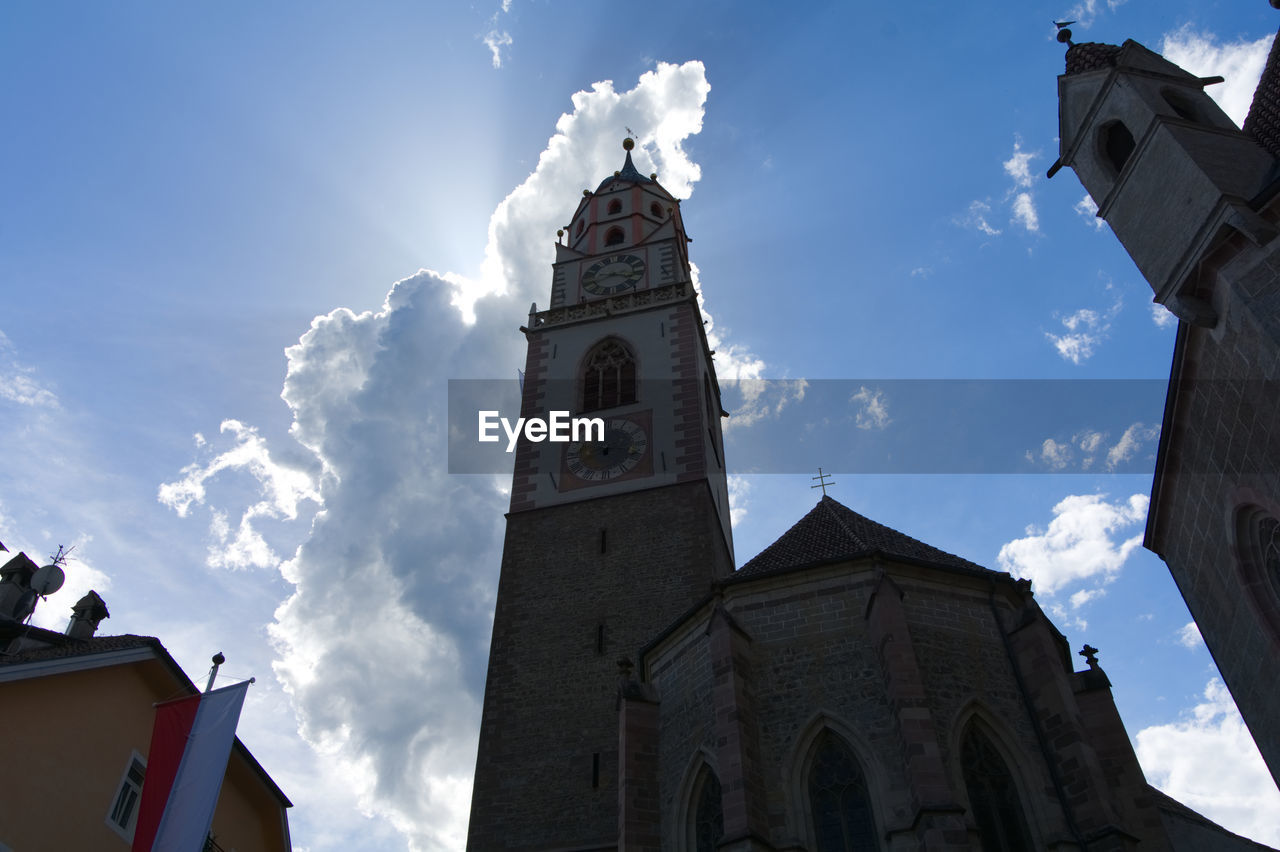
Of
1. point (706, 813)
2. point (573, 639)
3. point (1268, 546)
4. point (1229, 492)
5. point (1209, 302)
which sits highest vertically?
point (1209, 302)

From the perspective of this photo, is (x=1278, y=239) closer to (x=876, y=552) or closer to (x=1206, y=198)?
(x=1206, y=198)

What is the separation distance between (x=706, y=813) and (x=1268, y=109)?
13077 millimetres

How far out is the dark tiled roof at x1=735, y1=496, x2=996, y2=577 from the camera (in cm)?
1321

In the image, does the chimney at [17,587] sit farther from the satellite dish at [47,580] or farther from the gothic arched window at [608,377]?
the gothic arched window at [608,377]

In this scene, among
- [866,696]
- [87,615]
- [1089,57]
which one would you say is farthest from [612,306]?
[866,696]

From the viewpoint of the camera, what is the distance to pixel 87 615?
53.0 ft

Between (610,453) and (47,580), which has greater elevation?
(610,453)

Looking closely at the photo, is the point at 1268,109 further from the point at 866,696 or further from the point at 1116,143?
the point at 866,696

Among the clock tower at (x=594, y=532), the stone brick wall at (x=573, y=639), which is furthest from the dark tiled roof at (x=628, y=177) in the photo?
the stone brick wall at (x=573, y=639)

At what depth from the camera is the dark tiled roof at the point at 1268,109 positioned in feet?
45.3

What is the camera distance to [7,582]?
15141mm

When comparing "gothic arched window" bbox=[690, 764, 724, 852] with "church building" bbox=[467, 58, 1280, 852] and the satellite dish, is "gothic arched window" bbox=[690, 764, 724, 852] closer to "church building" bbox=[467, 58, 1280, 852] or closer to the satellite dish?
"church building" bbox=[467, 58, 1280, 852]

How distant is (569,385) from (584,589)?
268 inches

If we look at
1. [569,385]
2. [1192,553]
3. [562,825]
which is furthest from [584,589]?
[1192,553]
